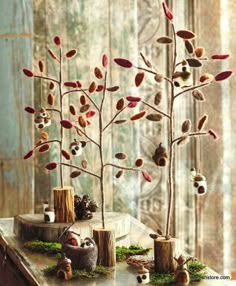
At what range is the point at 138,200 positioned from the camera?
4.17 m

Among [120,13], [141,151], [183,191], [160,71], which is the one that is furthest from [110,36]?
[183,191]

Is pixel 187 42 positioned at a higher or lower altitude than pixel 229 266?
higher

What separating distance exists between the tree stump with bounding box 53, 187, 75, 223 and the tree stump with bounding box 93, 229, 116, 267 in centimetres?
54

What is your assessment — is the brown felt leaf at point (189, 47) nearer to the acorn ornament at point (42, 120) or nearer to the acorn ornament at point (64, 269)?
the acorn ornament at point (64, 269)

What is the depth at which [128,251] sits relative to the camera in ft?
9.32

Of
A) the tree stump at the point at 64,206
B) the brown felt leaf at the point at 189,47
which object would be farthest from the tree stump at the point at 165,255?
the tree stump at the point at 64,206

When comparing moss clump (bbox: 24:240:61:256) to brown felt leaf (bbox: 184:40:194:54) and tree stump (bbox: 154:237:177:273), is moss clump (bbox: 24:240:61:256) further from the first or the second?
brown felt leaf (bbox: 184:40:194:54)

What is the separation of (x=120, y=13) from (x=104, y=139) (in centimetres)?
71

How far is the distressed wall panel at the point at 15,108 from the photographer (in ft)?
12.8

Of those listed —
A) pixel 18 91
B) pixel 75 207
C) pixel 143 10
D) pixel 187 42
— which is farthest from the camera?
pixel 143 10

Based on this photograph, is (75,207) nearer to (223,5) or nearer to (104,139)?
(104,139)

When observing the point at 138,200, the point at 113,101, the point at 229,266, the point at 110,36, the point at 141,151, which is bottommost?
the point at 229,266

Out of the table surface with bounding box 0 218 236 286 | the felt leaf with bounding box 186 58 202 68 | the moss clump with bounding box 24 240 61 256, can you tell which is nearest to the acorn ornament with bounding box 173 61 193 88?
the felt leaf with bounding box 186 58 202 68

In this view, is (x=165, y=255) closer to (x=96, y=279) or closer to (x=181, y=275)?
(x=181, y=275)
